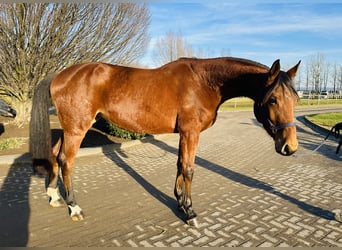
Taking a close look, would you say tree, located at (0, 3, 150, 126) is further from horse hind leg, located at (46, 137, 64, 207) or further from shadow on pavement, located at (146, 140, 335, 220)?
horse hind leg, located at (46, 137, 64, 207)

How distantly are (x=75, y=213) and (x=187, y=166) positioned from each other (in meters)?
1.60

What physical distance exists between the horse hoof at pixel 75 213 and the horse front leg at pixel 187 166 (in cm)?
134

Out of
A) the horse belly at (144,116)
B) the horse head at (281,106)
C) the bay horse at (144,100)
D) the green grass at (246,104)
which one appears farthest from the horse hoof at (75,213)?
the green grass at (246,104)

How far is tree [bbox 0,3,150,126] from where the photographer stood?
762 cm

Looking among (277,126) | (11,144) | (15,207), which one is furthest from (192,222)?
(11,144)

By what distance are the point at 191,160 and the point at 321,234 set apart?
174 centimetres

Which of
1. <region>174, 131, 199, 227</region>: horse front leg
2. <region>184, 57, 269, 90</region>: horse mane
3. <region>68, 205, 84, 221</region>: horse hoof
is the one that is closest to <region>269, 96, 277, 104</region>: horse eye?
<region>184, 57, 269, 90</region>: horse mane

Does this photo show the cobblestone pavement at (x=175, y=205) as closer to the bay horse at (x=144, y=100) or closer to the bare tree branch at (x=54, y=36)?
the bay horse at (x=144, y=100)

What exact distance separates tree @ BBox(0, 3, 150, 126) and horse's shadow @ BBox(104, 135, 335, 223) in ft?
13.2

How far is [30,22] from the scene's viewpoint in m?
7.65

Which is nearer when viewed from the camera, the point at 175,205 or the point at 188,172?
the point at 188,172

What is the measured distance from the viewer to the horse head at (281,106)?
2594 mm

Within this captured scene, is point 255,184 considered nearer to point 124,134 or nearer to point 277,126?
point 277,126

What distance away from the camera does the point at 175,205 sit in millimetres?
3805
